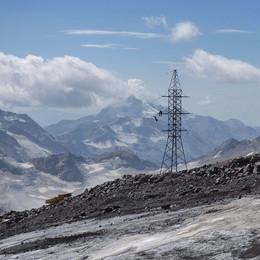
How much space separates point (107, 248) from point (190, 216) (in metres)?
5.20

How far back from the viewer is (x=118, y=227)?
26078mm

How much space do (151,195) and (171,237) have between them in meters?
17.0

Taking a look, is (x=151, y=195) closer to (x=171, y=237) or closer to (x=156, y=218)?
(x=156, y=218)

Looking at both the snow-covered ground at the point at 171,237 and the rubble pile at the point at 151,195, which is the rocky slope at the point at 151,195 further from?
the snow-covered ground at the point at 171,237

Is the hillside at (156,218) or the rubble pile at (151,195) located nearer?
the hillside at (156,218)

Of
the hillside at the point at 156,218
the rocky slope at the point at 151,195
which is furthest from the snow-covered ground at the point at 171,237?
the rocky slope at the point at 151,195

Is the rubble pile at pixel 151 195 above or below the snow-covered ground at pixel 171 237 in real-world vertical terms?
above

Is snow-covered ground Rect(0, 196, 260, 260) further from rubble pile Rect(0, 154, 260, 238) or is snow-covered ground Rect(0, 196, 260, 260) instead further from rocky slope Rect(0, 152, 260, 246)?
rubble pile Rect(0, 154, 260, 238)

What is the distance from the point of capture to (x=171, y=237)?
1997cm

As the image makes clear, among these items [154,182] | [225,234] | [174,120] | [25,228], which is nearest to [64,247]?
[225,234]

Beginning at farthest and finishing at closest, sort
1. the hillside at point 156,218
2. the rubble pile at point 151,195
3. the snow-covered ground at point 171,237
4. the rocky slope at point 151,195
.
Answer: the rubble pile at point 151,195, the rocky slope at point 151,195, the hillside at point 156,218, the snow-covered ground at point 171,237

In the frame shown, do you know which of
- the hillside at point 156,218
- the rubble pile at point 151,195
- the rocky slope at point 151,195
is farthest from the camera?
the rubble pile at point 151,195

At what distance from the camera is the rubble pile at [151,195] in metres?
31.7

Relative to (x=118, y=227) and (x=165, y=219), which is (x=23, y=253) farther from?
(x=165, y=219)
